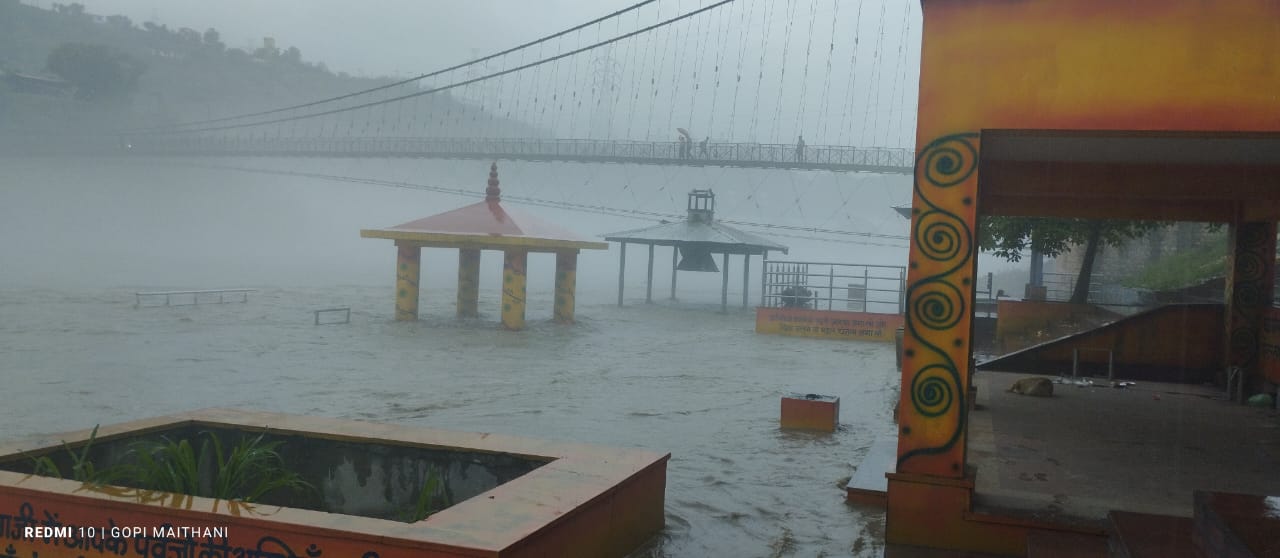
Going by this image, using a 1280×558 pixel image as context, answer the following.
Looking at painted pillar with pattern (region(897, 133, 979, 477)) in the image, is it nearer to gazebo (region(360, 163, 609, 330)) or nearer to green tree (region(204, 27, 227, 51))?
gazebo (region(360, 163, 609, 330))

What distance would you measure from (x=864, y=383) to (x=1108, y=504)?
11418mm

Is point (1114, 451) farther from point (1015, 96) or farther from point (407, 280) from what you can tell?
point (407, 280)

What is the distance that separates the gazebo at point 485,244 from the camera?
968 inches

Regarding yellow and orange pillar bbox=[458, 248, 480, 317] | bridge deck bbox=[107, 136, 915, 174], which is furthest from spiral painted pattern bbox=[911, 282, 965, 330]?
bridge deck bbox=[107, 136, 915, 174]

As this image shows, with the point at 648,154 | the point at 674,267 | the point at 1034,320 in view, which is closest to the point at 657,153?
the point at 648,154

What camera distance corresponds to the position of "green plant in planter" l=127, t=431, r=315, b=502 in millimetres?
5168

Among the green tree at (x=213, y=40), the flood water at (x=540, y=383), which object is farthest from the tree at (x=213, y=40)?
the flood water at (x=540, y=383)

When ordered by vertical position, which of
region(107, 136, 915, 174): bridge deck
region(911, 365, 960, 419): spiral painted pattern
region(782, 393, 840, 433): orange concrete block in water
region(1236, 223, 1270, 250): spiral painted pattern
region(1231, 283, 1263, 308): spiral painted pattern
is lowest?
region(782, 393, 840, 433): orange concrete block in water

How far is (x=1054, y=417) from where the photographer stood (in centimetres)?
948

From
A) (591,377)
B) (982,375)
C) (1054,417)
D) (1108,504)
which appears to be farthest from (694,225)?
(1108,504)

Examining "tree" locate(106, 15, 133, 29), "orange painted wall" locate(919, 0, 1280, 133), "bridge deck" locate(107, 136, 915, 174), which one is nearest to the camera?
"orange painted wall" locate(919, 0, 1280, 133)

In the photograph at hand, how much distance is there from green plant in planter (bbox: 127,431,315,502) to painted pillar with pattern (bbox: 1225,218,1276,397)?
9.59m

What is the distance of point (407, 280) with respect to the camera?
1022 inches

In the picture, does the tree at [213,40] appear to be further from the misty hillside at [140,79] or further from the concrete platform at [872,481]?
the concrete platform at [872,481]
